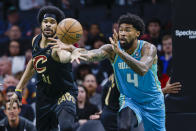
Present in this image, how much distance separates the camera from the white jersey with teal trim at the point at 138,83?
6172 millimetres

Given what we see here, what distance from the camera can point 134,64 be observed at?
5742 mm

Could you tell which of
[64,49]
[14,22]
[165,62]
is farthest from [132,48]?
[14,22]

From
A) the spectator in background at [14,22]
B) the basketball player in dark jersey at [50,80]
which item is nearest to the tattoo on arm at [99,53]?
the basketball player in dark jersey at [50,80]

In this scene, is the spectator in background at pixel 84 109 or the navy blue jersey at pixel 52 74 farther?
the spectator in background at pixel 84 109

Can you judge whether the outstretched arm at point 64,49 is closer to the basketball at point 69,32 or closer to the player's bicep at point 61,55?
the player's bicep at point 61,55

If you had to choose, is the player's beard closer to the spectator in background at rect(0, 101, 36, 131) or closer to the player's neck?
the player's neck

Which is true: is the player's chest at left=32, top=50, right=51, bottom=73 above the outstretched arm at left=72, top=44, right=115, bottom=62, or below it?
below

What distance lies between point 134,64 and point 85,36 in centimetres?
592

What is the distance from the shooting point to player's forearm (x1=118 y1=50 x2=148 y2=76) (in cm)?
571

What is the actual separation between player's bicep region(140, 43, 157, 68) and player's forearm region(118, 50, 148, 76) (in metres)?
0.10

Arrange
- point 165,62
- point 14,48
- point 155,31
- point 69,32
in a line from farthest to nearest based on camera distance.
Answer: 1. point 14,48
2. point 155,31
3. point 165,62
4. point 69,32

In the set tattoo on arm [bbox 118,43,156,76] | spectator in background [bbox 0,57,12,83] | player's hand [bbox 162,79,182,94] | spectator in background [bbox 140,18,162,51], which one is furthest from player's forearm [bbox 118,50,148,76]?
spectator in background [bbox 0,57,12,83]

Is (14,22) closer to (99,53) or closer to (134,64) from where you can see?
(99,53)

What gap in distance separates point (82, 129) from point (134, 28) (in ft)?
7.93
